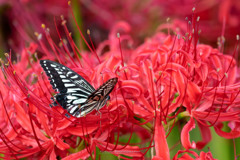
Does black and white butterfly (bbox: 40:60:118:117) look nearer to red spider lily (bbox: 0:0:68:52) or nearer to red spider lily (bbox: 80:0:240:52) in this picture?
red spider lily (bbox: 0:0:68:52)

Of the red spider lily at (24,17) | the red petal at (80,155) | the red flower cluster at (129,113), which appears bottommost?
the red petal at (80,155)

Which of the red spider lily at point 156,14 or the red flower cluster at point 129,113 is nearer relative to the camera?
the red flower cluster at point 129,113

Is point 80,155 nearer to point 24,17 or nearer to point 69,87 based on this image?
point 69,87

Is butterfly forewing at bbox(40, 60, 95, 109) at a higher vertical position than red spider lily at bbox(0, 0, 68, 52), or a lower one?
lower

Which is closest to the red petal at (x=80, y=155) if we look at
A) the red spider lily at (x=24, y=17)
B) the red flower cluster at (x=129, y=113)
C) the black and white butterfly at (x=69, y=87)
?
the red flower cluster at (x=129, y=113)

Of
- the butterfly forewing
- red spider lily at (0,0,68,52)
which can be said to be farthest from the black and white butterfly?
red spider lily at (0,0,68,52)

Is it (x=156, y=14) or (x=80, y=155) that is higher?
(x=156, y=14)

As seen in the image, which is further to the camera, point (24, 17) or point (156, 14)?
point (156, 14)

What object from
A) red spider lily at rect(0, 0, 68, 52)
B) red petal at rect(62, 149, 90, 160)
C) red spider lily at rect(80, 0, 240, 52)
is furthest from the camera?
red spider lily at rect(80, 0, 240, 52)

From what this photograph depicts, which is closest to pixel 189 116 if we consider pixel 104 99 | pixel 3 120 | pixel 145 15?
pixel 104 99

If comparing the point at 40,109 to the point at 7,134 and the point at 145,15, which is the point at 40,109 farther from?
the point at 145,15

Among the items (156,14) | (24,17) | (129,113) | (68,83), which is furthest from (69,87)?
(156,14)

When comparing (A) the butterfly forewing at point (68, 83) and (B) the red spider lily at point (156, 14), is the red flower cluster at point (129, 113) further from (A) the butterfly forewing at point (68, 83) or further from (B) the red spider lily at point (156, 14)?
(B) the red spider lily at point (156, 14)
